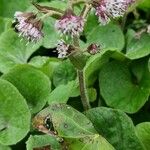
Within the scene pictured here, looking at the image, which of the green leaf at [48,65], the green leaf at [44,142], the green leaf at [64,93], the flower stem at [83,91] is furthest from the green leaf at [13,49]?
the green leaf at [44,142]

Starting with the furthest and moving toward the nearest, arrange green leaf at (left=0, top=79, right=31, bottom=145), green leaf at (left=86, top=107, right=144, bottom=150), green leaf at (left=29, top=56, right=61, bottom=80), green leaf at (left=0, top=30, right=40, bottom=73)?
green leaf at (left=0, top=30, right=40, bottom=73), green leaf at (left=29, top=56, right=61, bottom=80), green leaf at (left=0, top=79, right=31, bottom=145), green leaf at (left=86, top=107, right=144, bottom=150)

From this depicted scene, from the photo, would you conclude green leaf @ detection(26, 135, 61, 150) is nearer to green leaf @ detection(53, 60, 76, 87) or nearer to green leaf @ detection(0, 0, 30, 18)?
green leaf @ detection(53, 60, 76, 87)

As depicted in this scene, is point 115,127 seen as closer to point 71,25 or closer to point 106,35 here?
point 71,25

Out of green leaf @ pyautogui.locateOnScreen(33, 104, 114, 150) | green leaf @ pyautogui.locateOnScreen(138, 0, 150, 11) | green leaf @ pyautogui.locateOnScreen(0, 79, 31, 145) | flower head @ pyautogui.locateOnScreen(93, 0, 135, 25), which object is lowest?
green leaf @ pyautogui.locateOnScreen(0, 79, 31, 145)

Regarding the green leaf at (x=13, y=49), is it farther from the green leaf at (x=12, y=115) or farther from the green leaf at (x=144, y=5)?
the green leaf at (x=144, y=5)

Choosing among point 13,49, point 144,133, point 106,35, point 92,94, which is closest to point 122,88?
point 92,94

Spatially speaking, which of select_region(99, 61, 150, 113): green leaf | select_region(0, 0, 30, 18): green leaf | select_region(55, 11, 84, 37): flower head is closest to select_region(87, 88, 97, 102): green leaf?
select_region(99, 61, 150, 113): green leaf

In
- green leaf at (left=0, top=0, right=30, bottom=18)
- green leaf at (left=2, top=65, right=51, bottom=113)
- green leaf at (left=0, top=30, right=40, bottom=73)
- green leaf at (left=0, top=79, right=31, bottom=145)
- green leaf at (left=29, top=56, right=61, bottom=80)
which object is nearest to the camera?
green leaf at (left=0, top=79, right=31, bottom=145)

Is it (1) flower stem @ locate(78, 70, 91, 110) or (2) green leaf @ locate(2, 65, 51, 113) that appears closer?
(1) flower stem @ locate(78, 70, 91, 110)
